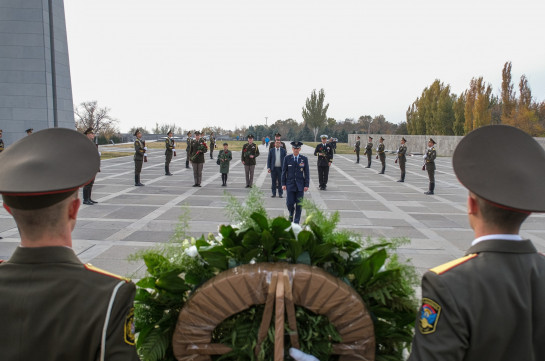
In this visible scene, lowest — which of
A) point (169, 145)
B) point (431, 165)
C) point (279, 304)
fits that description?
point (431, 165)

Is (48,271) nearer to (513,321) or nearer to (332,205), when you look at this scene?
(513,321)

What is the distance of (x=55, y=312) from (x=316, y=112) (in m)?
81.2

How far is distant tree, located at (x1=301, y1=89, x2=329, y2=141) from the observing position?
80.1 m

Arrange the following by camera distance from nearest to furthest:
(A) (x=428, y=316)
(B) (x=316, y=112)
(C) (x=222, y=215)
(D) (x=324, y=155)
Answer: (A) (x=428, y=316) < (C) (x=222, y=215) < (D) (x=324, y=155) < (B) (x=316, y=112)

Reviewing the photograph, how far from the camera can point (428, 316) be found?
146 centimetres

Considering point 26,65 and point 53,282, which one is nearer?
point 53,282

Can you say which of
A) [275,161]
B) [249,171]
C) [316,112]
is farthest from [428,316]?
[316,112]

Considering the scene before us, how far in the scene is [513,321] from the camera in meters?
1.43

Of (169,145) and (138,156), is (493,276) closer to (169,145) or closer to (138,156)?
(138,156)

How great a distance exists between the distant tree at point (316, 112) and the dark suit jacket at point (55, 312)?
3104 inches

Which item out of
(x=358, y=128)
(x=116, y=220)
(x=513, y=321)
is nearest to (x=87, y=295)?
(x=513, y=321)

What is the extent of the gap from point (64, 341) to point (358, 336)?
1.14 meters

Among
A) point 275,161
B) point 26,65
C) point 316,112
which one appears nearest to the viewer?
point 275,161

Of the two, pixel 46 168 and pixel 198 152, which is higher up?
pixel 46 168
